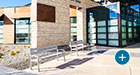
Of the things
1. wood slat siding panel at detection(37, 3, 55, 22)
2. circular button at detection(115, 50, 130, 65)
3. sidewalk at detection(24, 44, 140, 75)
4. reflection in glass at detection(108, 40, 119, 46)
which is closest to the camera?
circular button at detection(115, 50, 130, 65)

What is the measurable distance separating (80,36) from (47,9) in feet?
18.0

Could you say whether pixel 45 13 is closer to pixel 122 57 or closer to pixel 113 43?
pixel 113 43

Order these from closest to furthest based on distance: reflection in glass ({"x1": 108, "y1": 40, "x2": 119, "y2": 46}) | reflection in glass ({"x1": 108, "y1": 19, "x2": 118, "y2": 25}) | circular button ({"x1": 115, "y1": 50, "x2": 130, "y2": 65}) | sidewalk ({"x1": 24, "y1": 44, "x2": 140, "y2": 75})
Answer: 1. circular button ({"x1": 115, "y1": 50, "x2": 130, "y2": 65})
2. sidewalk ({"x1": 24, "y1": 44, "x2": 140, "y2": 75})
3. reflection in glass ({"x1": 108, "y1": 19, "x2": 118, "y2": 25})
4. reflection in glass ({"x1": 108, "y1": 40, "x2": 119, "y2": 46})

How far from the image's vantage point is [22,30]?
55.1 feet

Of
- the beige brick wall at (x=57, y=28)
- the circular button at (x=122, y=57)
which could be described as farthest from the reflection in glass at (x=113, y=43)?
the circular button at (x=122, y=57)

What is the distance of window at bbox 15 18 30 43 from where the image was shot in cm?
1664

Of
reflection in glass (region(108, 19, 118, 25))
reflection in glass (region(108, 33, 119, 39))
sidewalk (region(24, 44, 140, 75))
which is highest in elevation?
reflection in glass (region(108, 19, 118, 25))

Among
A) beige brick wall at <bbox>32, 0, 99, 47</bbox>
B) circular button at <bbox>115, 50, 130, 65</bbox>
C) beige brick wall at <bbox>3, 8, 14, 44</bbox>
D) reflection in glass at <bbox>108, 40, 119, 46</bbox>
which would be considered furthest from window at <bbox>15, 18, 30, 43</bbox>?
circular button at <bbox>115, 50, 130, 65</bbox>

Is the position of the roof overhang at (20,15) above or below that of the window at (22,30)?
above

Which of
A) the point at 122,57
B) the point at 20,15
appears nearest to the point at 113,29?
the point at 122,57

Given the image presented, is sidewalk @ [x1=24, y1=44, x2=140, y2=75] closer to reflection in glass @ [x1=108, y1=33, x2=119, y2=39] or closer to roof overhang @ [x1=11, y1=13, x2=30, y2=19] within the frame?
reflection in glass @ [x1=108, y1=33, x2=119, y2=39]

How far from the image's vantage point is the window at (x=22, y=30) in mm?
16641

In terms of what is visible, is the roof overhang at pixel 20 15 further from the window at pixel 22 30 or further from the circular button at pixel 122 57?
the circular button at pixel 122 57

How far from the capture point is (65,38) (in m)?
10.9
